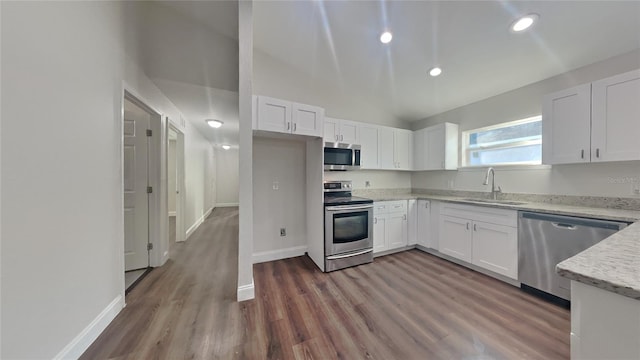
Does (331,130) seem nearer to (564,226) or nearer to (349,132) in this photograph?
(349,132)

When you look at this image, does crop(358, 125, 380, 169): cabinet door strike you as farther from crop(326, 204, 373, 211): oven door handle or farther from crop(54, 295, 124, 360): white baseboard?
crop(54, 295, 124, 360): white baseboard

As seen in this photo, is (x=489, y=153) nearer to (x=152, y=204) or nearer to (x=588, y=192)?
(x=588, y=192)

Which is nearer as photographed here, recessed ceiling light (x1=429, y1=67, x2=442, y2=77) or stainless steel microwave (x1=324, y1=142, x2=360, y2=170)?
recessed ceiling light (x1=429, y1=67, x2=442, y2=77)

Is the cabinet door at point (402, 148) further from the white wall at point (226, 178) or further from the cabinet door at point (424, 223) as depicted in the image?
the white wall at point (226, 178)

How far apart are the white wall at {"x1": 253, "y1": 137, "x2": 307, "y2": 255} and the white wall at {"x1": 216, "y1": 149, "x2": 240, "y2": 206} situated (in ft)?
20.3

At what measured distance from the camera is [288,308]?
2.02 meters

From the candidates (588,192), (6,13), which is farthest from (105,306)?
(588,192)

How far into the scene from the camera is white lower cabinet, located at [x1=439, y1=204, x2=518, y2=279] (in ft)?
8.00

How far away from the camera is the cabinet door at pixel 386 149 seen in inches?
146

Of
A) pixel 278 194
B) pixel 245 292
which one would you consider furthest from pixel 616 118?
pixel 245 292

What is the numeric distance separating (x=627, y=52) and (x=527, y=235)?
6.69 ft

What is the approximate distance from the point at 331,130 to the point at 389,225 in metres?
1.74

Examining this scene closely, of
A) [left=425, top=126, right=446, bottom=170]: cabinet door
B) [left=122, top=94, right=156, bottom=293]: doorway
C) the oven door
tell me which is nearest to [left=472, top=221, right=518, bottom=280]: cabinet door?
[left=425, top=126, right=446, bottom=170]: cabinet door

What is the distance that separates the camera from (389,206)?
338 cm
